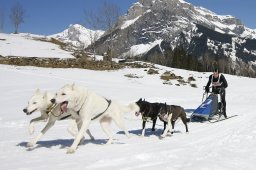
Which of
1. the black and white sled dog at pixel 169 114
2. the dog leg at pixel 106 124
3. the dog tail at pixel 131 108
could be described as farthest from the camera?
the black and white sled dog at pixel 169 114

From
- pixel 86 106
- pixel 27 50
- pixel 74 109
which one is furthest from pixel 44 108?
pixel 27 50

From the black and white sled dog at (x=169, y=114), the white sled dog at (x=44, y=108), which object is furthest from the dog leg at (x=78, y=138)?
the black and white sled dog at (x=169, y=114)

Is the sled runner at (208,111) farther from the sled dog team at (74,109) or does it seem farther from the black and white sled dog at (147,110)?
the sled dog team at (74,109)

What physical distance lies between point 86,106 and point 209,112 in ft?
21.7

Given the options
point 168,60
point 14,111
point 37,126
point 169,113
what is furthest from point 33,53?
point 168,60

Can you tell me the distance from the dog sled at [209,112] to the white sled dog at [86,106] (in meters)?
5.09

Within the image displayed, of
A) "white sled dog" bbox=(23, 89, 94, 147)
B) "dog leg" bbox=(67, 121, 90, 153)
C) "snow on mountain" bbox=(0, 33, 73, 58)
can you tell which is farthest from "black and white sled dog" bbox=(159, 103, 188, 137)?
"snow on mountain" bbox=(0, 33, 73, 58)

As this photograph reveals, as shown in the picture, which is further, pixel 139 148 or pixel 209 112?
pixel 209 112

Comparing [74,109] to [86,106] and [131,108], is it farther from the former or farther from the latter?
[131,108]

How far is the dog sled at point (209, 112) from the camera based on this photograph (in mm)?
13195

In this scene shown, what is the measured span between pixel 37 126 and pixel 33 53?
33779 mm

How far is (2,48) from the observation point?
46.1 m

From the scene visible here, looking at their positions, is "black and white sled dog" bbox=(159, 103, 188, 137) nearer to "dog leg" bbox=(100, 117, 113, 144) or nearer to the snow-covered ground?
the snow-covered ground

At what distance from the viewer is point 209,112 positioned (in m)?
13.2
